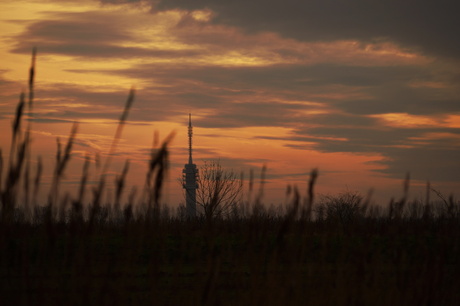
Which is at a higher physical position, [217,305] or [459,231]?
[459,231]

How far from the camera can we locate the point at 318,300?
5.36m

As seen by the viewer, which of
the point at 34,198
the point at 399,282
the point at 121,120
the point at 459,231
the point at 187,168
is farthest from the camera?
the point at 187,168

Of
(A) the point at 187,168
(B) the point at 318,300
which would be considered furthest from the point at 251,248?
(A) the point at 187,168

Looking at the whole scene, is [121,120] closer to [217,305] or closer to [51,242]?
[51,242]

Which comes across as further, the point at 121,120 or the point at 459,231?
the point at 459,231

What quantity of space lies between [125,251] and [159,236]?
467 millimetres

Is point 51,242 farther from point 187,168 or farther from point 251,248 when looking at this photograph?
point 187,168

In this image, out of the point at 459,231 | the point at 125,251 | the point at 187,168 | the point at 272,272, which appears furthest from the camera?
the point at 187,168

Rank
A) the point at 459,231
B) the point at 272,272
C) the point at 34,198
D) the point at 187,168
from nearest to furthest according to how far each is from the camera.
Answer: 1. the point at 34,198
2. the point at 272,272
3. the point at 459,231
4. the point at 187,168

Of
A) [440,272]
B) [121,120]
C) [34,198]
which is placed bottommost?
[440,272]

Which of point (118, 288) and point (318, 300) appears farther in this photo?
point (318, 300)

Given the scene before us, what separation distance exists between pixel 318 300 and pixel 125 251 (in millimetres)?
2301

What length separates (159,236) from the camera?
431 cm

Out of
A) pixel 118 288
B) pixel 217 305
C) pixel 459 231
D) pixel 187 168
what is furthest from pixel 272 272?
pixel 187 168
